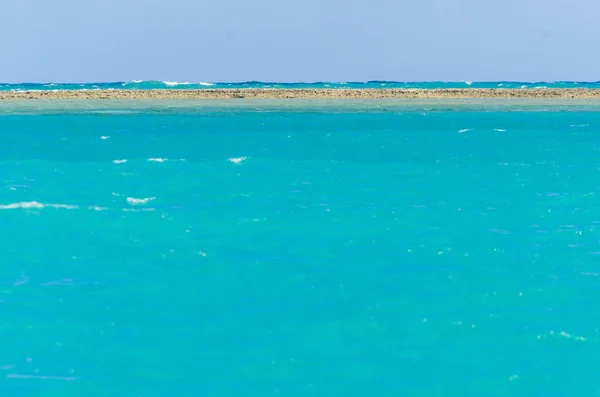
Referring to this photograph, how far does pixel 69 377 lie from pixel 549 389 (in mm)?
8118

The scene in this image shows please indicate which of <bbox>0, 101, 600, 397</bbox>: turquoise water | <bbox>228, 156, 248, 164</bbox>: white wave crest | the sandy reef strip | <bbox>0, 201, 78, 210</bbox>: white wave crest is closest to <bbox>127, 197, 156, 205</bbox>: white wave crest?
<bbox>0, 101, 600, 397</bbox>: turquoise water

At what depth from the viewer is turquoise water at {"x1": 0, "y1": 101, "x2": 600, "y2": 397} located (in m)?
13.0

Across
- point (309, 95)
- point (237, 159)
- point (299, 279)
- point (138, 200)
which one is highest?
point (309, 95)

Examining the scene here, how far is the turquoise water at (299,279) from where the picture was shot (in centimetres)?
1299

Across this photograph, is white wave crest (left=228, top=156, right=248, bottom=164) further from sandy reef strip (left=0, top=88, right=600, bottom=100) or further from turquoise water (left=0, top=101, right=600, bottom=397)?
sandy reef strip (left=0, top=88, right=600, bottom=100)

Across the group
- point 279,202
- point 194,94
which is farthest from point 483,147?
point 194,94

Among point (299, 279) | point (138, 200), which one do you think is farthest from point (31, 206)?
point (299, 279)

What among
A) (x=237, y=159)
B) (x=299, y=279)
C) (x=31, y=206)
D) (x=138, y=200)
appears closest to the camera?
(x=299, y=279)

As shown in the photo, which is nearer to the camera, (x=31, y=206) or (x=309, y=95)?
(x=31, y=206)

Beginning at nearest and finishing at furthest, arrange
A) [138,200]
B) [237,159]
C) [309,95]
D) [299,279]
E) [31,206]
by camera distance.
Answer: [299,279] < [31,206] < [138,200] < [237,159] < [309,95]

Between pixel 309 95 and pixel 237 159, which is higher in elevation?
pixel 309 95

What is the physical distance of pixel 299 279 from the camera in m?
17.9

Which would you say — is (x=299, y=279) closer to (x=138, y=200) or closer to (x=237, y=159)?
(x=138, y=200)

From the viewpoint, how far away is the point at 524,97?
121000 millimetres
